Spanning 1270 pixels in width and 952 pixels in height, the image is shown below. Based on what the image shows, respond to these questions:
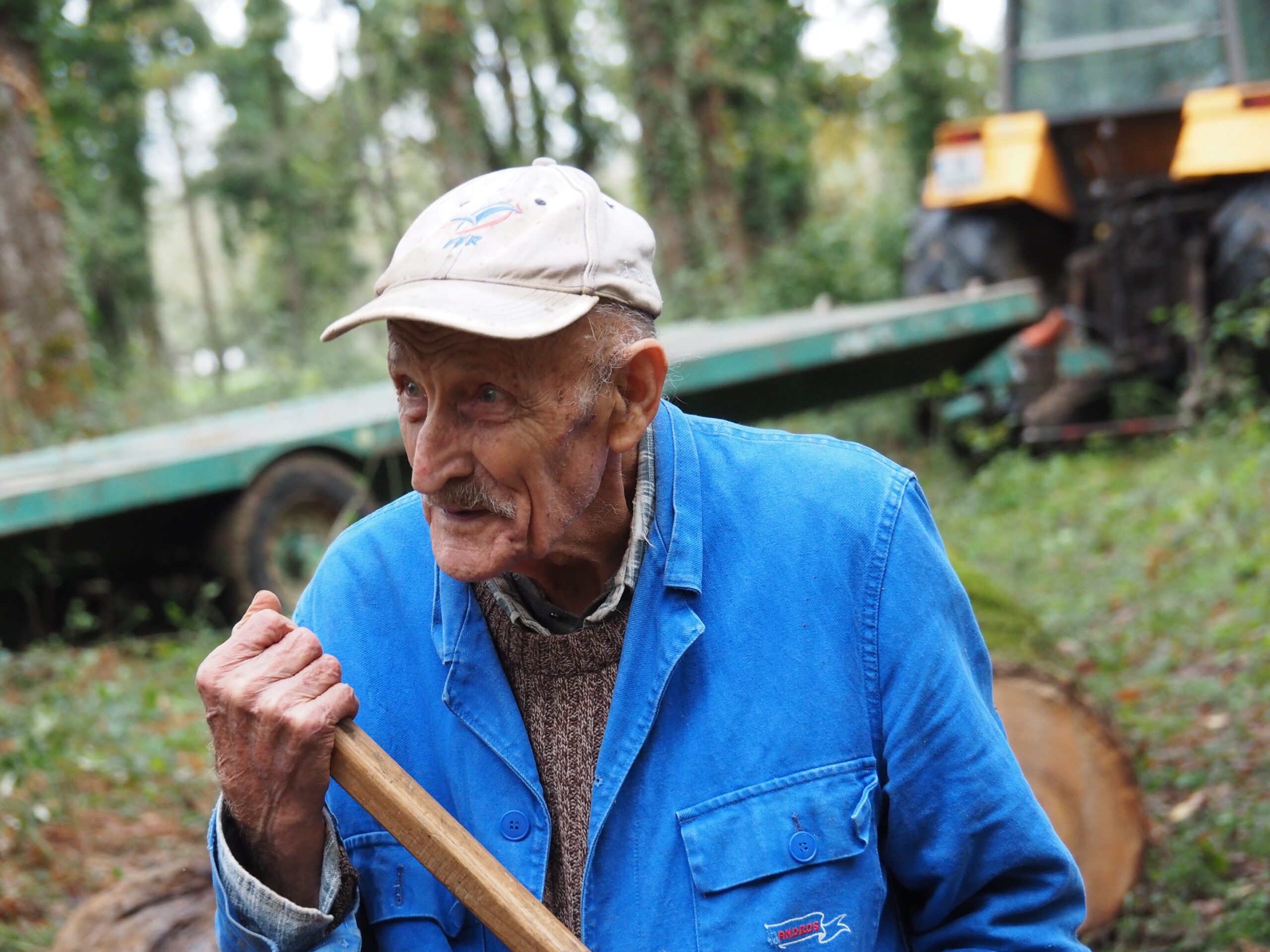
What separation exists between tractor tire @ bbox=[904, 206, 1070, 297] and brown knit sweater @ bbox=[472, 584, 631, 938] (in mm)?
6656

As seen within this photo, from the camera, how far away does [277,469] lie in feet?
17.3

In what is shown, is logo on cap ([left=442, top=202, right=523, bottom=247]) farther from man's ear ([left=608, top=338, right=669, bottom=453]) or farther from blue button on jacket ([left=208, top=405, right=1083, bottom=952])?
blue button on jacket ([left=208, top=405, right=1083, bottom=952])

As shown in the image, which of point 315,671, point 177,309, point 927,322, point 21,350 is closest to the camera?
point 315,671

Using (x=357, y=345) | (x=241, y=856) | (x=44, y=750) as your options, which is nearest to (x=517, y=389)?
(x=241, y=856)

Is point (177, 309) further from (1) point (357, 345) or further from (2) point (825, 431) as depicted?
(2) point (825, 431)

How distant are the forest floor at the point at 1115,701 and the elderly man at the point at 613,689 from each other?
167 cm

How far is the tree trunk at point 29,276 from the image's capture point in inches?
349

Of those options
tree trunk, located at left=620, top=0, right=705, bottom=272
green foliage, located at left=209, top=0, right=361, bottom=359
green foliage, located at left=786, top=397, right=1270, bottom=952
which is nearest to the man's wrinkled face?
green foliage, located at left=786, top=397, right=1270, bottom=952

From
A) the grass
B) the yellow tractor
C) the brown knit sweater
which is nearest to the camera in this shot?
the brown knit sweater

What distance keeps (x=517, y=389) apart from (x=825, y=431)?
25.1 ft

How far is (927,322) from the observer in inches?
265

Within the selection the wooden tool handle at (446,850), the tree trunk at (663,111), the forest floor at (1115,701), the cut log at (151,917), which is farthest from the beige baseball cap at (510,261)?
the tree trunk at (663,111)

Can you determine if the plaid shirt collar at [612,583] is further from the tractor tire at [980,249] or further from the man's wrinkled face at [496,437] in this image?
the tractor tire at [980,249]

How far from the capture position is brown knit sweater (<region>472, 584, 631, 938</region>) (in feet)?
5.63
